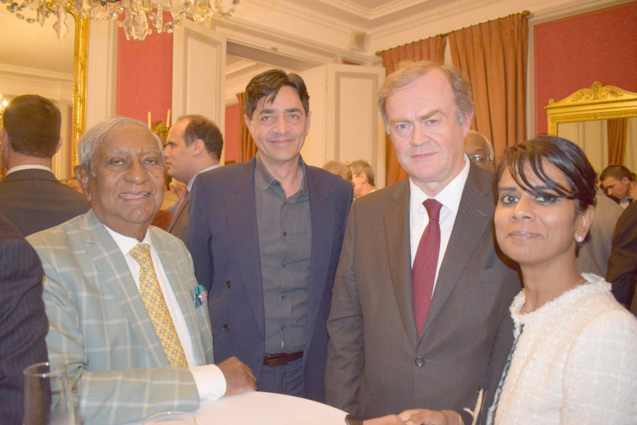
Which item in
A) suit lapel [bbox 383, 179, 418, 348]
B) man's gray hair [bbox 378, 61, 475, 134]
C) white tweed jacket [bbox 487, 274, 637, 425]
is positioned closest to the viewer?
white tweed jacket [bbox 487, 274, 637, 425]

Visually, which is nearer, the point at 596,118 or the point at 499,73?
the point at 596,118

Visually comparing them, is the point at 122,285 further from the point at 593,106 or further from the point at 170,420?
the point at 593,106

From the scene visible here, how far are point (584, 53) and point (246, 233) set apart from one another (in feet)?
17.3

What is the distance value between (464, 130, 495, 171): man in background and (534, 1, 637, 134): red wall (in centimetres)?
344

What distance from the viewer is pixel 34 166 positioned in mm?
2447

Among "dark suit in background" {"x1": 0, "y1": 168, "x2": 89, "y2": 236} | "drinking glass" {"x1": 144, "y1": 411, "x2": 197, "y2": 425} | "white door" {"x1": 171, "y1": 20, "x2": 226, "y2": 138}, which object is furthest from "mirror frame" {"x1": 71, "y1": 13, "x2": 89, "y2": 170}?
"drinking glass" {"x1": 144, "y1": 411, "x2": 197, "y2": 425}

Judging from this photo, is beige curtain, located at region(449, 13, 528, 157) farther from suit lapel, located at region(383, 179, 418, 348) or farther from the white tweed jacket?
the white tweed jacket

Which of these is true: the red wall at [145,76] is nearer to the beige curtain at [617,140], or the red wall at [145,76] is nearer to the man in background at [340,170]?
the man in background at [340,170]

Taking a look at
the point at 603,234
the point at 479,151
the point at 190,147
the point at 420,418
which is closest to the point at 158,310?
the point at 420,418

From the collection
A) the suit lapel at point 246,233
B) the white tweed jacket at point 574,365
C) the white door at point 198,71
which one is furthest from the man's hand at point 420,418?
the white door at point 198,71

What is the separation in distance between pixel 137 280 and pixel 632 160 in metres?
5.42

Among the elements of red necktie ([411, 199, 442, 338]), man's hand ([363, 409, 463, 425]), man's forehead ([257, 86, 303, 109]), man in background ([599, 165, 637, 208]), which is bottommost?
man's hand ([363, 409, 463, 425])

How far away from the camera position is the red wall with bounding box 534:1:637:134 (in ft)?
17.3

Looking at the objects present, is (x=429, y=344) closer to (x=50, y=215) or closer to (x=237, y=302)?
(x=237, y=302)
